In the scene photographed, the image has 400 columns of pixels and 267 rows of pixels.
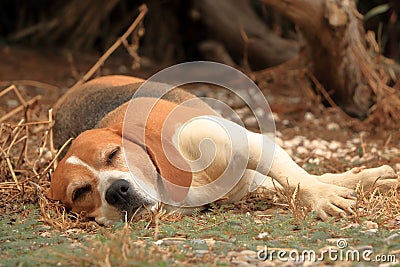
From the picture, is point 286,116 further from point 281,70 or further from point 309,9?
point 309,9

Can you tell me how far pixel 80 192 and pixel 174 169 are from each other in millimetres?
516

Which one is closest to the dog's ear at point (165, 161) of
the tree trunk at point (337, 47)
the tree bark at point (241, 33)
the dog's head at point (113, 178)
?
the dog's head at point (113, 178)

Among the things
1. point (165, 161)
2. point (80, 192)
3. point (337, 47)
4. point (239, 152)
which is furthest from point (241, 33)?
point (80, 192)

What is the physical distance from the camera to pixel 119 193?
3.63 m

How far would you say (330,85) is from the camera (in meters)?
6.65

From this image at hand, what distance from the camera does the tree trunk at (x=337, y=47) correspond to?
19.0 feet

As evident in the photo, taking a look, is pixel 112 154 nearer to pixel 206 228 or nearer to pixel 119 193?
pixel 119 193

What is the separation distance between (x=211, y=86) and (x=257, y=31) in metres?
0.86

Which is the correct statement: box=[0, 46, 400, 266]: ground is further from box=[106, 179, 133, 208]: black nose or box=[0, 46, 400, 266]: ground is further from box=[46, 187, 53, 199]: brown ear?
box=[106, 179, 133, 208]: black nose

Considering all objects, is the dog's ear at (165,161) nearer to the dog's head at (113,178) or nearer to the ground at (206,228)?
the dog's head at (113,178)

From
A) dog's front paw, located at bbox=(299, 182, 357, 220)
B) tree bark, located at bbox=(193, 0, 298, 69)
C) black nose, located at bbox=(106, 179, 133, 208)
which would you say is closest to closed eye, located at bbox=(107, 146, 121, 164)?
black nose, located at bbox=(106, 179, 133, 208)

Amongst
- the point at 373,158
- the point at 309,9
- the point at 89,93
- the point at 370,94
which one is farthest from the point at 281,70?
the point at 89,93

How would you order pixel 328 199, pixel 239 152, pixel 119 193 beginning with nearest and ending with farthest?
1. pixel 119 193
2. pixel 328 199
3. pixel 239 152

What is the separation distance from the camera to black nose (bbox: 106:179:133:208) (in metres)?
3.63
